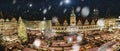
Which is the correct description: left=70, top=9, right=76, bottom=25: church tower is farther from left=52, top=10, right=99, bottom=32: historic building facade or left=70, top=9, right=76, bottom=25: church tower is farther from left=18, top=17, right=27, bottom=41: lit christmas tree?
left=18, top=17, right=27, bottom=41: lit christmas tree

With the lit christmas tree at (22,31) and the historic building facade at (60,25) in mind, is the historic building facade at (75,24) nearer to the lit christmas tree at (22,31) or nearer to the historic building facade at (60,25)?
the historic building facade at (60,25)

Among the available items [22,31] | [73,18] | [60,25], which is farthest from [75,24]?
[22,31]

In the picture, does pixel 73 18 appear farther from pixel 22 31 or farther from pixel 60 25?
pixel 22 31

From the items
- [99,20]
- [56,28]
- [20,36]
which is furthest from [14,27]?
[99,20]

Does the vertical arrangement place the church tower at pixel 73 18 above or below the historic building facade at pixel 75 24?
above

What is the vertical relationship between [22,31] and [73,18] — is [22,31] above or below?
below

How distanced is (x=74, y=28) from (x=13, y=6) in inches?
43.0

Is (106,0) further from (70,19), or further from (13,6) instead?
(13,6)

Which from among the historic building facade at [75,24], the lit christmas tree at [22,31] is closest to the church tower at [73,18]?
the historic building facade at [75,24]

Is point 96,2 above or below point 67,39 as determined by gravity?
above

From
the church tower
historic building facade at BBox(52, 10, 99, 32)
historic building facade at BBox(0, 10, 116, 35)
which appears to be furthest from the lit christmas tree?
the church tower

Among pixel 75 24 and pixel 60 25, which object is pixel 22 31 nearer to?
pixel 60 25

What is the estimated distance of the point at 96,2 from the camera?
4.78m

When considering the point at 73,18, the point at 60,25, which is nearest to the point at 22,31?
the point at 60,25
